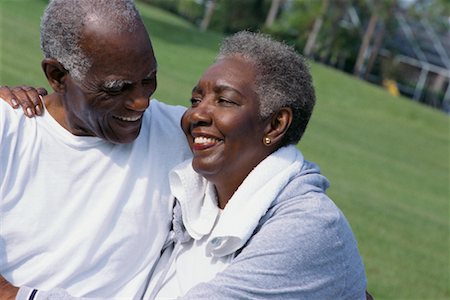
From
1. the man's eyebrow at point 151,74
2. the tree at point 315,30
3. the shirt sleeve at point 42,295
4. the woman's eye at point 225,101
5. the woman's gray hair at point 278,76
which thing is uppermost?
the woman's gray hair at point 278,76

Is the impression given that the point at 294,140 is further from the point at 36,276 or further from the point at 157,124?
the point at 36,276

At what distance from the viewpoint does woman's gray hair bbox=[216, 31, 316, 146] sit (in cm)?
317

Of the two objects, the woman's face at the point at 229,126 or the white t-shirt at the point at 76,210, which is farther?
the white t-shirt at the point at 76,210

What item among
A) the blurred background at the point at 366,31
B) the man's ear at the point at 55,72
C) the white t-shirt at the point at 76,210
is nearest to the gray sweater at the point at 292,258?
the white t-shirt at the point at 76,210

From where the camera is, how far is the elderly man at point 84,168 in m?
3.23

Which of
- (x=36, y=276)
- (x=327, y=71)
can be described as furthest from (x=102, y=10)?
(x=327, y=71)

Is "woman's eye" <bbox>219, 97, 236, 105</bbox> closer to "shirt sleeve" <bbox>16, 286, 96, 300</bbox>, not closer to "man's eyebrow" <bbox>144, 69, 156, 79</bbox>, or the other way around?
Result: "man's eyebrow" <bbox>144, 69, 156, 79</bbox>

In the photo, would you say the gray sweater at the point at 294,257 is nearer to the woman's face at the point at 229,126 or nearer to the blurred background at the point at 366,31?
the woman's face at the point at 229,126

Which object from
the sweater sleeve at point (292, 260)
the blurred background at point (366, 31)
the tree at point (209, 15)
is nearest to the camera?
the sweater sleeve at point (292, 260)

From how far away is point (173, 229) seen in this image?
3475 millimetres

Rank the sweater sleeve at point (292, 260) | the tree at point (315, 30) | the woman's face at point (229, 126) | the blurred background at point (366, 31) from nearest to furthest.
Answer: the sweater sleeve at point (292, 260) → the woman's face at point (229, 126) → the blurred background at point (366, 31) → the tree at point (315, 30)

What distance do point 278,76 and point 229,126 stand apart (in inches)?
10.3

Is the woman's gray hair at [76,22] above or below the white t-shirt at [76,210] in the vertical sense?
above

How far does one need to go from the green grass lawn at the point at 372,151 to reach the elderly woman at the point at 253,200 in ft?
15.8
